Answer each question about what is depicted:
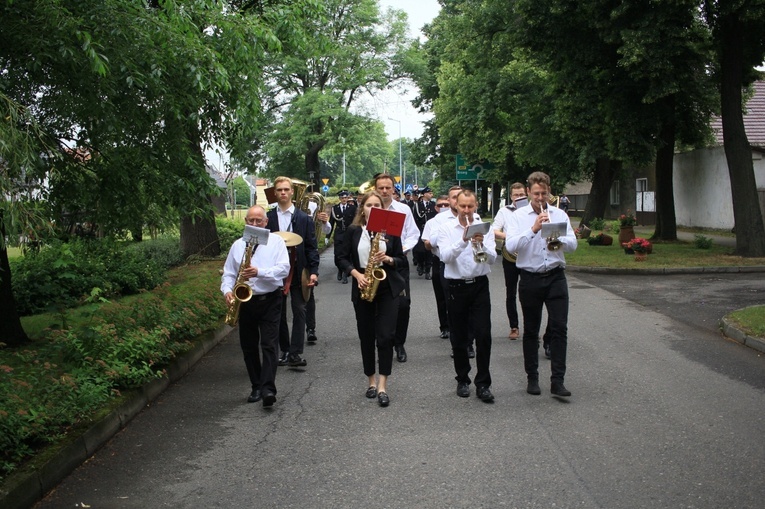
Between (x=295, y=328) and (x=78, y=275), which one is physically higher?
(x=78, y=275)

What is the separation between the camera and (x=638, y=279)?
1725 centimetres

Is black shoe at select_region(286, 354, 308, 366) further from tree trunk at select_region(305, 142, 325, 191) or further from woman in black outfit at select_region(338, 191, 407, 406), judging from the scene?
tree trunk at select_region(305, 142, 325, 191)

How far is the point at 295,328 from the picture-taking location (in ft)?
28.7

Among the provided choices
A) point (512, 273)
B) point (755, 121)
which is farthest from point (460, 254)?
point (755, 121)

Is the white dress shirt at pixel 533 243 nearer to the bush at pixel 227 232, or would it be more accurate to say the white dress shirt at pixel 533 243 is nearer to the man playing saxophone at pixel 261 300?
the man playing saxophone at pixel 261 300

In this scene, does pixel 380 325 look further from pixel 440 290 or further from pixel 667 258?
pixel 667 258

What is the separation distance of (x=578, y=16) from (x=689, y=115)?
5.98 metres

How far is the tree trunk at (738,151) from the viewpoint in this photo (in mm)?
19234

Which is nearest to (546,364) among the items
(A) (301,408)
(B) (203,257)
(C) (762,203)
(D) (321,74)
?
(A) (301,408)

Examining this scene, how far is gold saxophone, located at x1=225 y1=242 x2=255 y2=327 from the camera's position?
673 cm

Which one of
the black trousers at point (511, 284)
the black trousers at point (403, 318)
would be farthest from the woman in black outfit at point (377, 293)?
the black trousers at point (511, 284)

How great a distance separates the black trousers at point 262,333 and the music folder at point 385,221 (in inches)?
42.7

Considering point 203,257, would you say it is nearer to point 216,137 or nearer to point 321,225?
point 321,225

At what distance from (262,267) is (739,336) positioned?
20.6 ft
